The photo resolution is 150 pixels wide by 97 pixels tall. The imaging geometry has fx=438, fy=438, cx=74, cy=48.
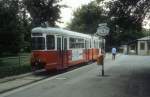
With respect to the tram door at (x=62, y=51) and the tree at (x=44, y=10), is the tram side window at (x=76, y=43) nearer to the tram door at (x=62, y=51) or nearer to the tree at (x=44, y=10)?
the tram door at (x=62, y=51)

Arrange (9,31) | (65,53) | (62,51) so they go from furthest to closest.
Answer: (65,53) < (62,51) < (9,31)

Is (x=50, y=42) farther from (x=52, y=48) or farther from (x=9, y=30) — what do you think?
(x=9, y=30)

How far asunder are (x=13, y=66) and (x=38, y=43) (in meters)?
2.30

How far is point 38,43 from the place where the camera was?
91.1 ft

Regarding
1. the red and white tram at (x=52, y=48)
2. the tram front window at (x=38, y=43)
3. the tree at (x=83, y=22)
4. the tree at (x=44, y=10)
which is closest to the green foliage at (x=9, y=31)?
the red and white tram at (x=52, y=48)

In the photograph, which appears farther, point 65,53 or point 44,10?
point 44,10

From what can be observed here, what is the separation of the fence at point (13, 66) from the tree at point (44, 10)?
26621 millimetres

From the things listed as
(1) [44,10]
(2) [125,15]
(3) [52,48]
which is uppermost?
(1) [44,10]

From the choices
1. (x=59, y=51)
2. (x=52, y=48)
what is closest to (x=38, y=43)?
(x=52, y=48)

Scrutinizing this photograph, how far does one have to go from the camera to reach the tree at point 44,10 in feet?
187

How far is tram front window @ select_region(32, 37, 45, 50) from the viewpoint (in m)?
27.6

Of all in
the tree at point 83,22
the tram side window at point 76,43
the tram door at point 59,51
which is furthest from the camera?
the tree at point 83,22

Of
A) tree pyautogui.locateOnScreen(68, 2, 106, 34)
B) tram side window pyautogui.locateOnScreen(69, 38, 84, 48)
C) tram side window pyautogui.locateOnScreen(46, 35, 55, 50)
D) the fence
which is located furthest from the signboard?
tree pyautogui.locateOnScreen(68, 2, 106, 34)

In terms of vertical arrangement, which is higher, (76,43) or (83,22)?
(83,22)
